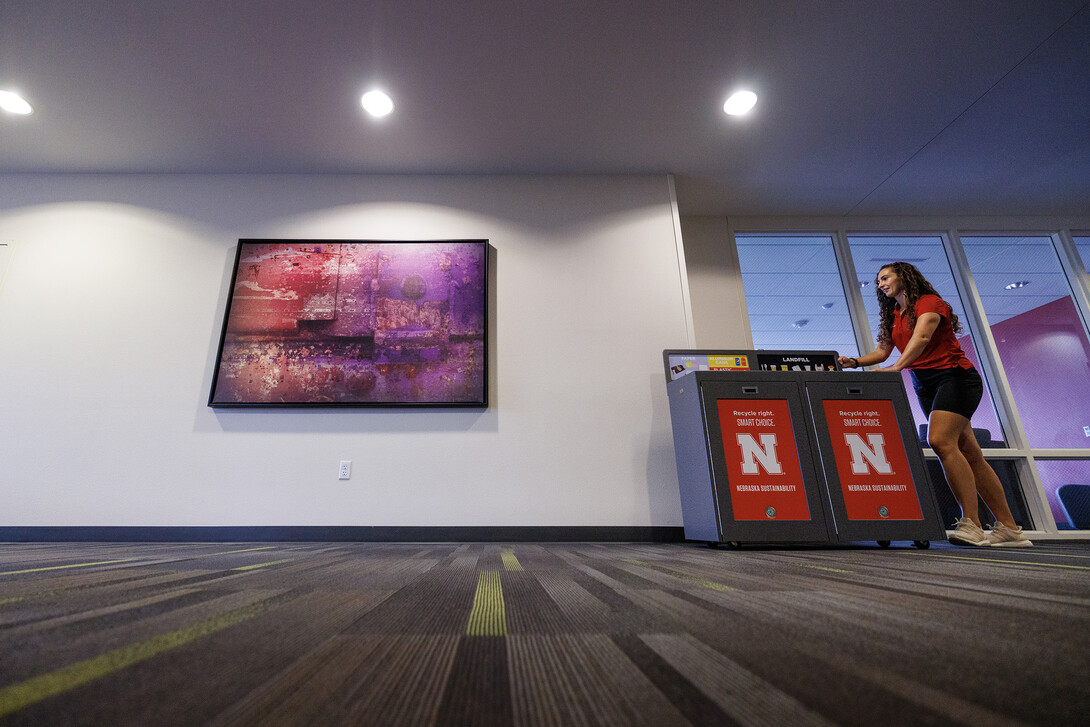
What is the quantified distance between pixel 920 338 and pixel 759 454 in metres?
0.87

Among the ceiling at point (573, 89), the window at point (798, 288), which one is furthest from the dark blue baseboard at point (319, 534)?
the ceiling at point (573, 89)

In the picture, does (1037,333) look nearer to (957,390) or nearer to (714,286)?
(957,390)

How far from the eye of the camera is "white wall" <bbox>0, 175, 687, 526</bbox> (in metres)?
2.13

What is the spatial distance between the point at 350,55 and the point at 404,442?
182 centimetres

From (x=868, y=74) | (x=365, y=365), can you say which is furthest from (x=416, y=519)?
(x=868, y=74)

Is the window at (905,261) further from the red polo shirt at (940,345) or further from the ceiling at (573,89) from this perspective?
the red polo shirt at (940,345)

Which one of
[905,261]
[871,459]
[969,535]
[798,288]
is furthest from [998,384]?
[871,459]

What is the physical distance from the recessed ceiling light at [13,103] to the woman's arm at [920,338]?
423cm

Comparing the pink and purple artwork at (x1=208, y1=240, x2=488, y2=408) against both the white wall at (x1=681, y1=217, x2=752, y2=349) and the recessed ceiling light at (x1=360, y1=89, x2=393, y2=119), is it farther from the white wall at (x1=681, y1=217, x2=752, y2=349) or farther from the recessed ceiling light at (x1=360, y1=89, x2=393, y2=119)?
the white wall at (x1=681, y1=217, x2=752, y2=349)

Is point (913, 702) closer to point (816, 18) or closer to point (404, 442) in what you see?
point (404, 442)

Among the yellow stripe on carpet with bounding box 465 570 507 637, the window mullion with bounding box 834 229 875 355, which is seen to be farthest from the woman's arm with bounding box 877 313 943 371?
the yellow stripe on carpet with bounding box 465 570 507 637

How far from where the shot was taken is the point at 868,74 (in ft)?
6.82

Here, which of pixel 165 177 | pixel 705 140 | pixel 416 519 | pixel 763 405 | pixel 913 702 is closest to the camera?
pixel 913 702

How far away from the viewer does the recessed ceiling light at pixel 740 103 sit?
7.16 ft
